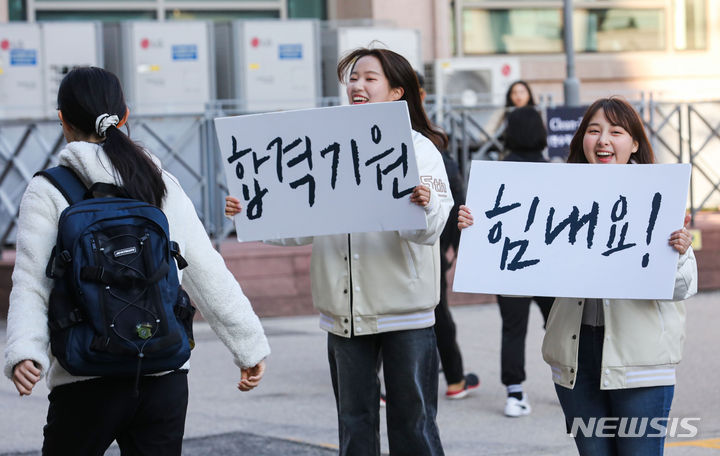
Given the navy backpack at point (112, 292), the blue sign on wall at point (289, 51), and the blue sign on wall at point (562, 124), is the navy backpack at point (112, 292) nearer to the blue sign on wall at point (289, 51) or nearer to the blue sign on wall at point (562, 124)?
the blue sign on wall at point (562, 124)

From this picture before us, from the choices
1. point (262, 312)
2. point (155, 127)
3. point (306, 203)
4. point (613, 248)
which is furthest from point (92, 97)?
point (155, 127)

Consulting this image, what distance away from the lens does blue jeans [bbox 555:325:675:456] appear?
385cm

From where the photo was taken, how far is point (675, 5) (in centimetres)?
1900

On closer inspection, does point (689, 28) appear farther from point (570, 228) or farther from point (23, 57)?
point (570, 228)

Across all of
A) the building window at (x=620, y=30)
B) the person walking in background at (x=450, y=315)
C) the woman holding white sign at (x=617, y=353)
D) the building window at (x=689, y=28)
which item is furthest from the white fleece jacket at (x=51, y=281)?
the building window at (x=689, y=28)

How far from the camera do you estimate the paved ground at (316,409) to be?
6086 millimetres

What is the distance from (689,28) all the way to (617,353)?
1615cm

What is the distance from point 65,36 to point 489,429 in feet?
29.6

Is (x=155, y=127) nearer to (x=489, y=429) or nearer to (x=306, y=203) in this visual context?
(x=489, y=429)

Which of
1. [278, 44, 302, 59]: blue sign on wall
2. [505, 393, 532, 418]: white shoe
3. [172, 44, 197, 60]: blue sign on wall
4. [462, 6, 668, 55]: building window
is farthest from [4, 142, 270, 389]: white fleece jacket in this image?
[462, 6, 668, 55]: building window

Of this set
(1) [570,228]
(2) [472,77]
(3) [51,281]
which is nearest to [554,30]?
(2) [472,77]

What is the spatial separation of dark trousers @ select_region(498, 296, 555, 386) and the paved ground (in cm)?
25

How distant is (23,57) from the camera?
44.8ft

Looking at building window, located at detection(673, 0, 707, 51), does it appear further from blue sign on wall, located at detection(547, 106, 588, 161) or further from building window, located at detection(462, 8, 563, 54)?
blue sign on wall, located at detection(547, 106, 588, 161)
